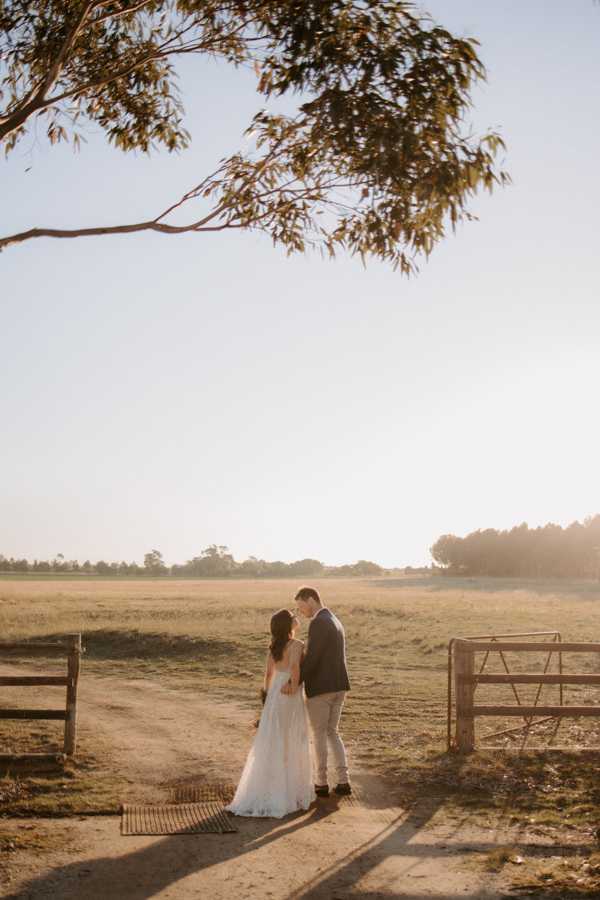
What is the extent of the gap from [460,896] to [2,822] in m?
4.32

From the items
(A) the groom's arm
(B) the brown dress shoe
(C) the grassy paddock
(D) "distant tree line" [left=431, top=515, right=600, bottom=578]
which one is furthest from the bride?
(D) "distant tree line" [left=431, top=515, right=600, bottom=578]

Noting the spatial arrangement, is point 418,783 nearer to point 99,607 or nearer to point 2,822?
point 2,822

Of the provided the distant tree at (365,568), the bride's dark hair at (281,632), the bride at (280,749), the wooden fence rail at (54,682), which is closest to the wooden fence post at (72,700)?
the wooden fence rail at (54,682)

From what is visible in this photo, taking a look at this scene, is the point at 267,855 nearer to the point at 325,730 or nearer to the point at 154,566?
the point at 325,730

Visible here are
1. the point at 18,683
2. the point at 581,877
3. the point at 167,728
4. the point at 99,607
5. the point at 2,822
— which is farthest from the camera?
the point at 99,607

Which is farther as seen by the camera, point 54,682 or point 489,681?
point 489,681

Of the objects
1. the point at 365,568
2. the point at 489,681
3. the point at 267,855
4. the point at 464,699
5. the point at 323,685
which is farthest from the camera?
the point at 365,568

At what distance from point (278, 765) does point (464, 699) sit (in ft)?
9.85

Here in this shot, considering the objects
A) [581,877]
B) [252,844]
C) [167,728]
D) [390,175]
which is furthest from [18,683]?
[390,175]

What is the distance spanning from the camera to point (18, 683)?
8984 mm

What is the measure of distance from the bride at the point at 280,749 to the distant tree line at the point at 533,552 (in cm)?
12659

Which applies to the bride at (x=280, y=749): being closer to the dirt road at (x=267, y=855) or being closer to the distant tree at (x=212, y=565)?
the dirt road at (x=267, y=855)

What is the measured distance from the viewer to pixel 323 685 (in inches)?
299

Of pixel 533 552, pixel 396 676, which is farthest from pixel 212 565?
pixel 396 676
